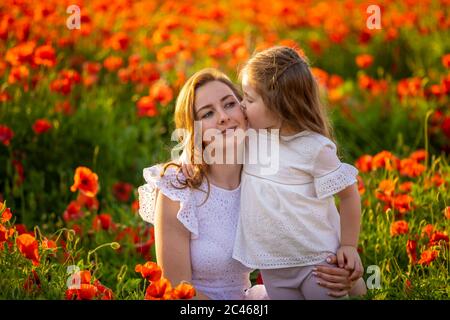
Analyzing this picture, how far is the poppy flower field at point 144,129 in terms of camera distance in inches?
119

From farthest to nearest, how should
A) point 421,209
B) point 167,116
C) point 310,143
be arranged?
point 167,116, point 421,209, point 310,143

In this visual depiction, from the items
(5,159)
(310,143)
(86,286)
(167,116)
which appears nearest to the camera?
(86,286)

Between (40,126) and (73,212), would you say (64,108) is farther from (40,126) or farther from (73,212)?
(73,212)

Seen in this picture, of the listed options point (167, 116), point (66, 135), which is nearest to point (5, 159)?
point (66, 135)

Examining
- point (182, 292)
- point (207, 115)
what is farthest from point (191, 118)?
point (182, 292)

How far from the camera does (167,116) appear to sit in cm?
503

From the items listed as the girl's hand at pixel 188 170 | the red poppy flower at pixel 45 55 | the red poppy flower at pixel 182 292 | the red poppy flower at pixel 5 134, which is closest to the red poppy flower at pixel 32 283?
the red poppy flower at pixel 182 292

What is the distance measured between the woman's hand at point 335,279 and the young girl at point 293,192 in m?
0.02

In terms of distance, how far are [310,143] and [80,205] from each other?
1.31 meters

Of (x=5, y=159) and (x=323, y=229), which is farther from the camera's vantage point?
(x=5, y=159)

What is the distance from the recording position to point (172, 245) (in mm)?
2916
